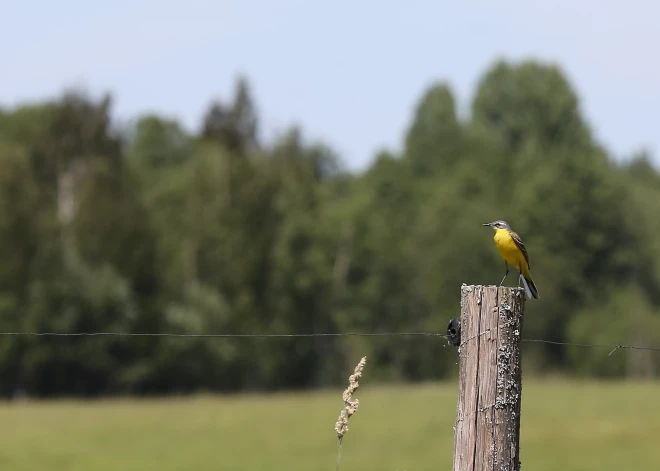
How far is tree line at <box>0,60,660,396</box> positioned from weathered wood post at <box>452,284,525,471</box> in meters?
46.6

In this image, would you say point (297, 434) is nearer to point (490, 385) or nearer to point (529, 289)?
point (529, 289)

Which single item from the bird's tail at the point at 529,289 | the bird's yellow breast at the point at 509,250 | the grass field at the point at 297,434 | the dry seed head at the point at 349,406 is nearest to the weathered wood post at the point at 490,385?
the dry seed head at the point at 349,406

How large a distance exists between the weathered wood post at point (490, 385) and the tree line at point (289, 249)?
46.6 m

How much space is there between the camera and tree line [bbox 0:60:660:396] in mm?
53906

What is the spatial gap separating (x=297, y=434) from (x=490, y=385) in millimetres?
33445

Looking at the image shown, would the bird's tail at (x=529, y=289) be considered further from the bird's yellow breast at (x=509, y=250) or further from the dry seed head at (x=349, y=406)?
the dry seed head at (x=349, y=406)

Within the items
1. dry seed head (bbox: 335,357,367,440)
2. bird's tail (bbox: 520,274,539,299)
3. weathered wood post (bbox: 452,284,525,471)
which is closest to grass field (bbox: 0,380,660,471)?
bird's tail (bbox: 520,274,539,299)

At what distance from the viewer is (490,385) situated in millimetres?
5230

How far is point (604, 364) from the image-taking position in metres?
75.2

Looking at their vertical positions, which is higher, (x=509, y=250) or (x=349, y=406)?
(x=509, y=250)

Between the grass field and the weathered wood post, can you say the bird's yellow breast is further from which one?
the grass field

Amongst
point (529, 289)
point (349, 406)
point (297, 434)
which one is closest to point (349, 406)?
point (349, 406)

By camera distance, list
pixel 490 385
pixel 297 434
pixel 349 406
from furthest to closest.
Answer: pixel 297 434 < pixel 349 406 < pixel 490 385

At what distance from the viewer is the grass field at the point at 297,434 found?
105 feet
